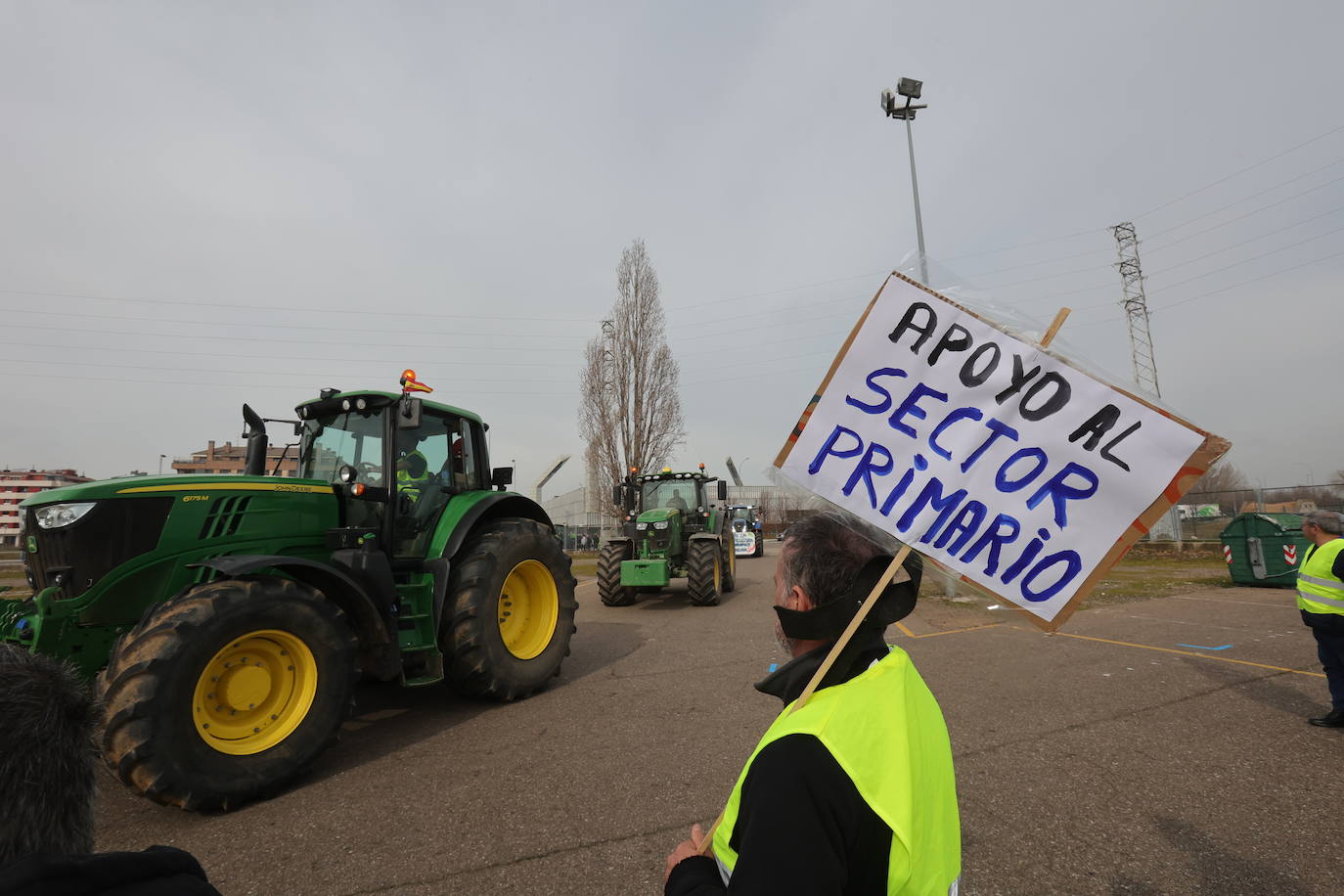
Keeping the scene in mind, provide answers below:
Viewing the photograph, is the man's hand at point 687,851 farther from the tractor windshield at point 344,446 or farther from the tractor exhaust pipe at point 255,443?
the tractor exhaust pipe at point 255,443

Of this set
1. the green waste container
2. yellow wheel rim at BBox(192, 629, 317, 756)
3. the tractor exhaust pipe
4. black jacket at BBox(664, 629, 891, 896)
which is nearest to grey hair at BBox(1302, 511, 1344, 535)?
black jacket at BBox(664, 629, 891, 896)

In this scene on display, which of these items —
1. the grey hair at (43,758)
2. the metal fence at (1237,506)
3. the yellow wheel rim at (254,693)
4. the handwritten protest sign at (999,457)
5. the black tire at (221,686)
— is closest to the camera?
the grey hair at (43,758)

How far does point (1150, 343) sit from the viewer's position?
29188mm

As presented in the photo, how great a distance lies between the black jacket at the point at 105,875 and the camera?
866mm

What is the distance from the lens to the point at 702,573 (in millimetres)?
11328

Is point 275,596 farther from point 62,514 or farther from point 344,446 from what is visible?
point 344,446

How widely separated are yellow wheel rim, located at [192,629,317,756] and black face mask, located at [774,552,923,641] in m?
3.51

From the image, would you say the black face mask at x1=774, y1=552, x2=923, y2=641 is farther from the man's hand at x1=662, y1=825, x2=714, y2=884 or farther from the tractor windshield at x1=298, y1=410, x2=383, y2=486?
the tractor windshield at x1=298, y1=410, x2=383, y2=486

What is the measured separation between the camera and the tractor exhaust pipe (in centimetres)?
541

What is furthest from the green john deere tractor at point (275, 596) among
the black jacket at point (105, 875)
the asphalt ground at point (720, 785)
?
the black jacket at point (105, 875)

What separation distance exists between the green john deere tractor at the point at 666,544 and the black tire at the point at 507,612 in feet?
16.3

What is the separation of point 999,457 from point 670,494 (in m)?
11.8

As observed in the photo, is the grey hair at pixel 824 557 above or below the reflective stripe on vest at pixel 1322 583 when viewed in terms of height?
above

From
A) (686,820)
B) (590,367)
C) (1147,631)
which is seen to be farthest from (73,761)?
(590,367)
